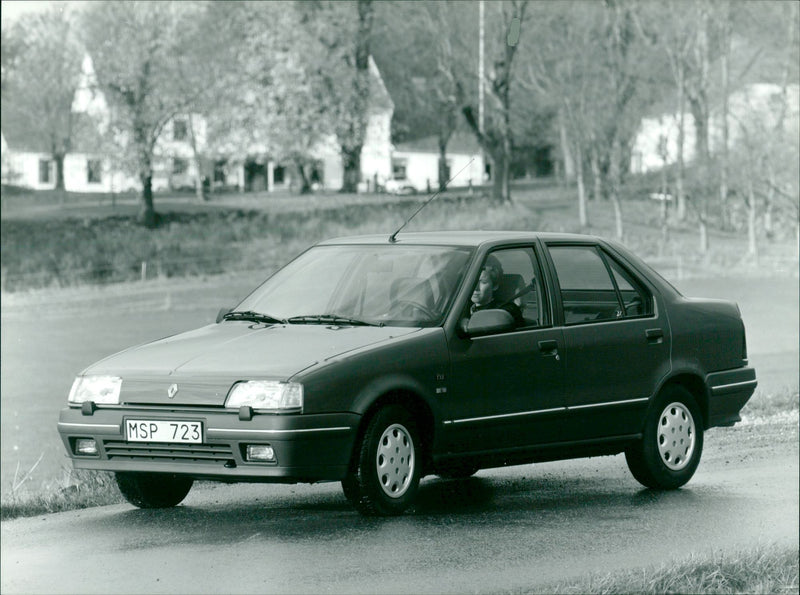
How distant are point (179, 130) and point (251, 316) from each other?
187 feet

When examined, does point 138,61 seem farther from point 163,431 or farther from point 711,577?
point 711,577

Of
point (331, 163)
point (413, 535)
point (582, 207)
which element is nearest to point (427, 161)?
point (331, 163)

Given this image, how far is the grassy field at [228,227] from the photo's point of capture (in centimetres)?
5675

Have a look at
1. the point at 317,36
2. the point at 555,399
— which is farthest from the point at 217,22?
the point at 555,399

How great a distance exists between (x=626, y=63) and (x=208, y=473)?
5890 centimetres

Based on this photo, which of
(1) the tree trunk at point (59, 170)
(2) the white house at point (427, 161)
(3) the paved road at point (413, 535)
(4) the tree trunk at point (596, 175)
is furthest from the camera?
(2) the white house at point (427, 161)

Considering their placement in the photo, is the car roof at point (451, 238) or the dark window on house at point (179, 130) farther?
the dark window on house at point (179, 130)

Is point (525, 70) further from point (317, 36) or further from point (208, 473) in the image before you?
point (208, 473)

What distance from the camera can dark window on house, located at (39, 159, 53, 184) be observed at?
74.1 metres

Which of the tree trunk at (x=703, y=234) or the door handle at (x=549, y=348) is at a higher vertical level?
the door handle at (x=549, y=348)

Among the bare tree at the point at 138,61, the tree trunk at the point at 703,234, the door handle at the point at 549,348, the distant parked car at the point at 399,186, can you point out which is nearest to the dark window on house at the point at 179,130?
the bare tree at the point at 138,61

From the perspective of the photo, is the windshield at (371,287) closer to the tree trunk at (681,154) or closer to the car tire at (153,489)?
the car tire at (153,489)

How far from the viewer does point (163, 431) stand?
776 centimetres

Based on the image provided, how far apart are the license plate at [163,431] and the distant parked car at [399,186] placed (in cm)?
5841
